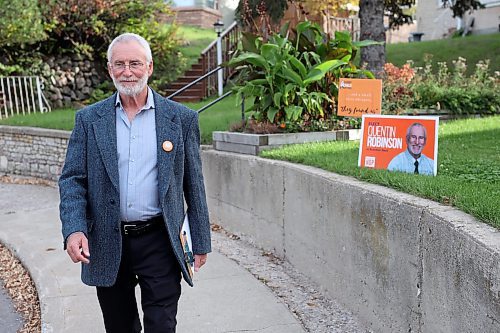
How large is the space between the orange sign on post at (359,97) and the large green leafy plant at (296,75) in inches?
13.8

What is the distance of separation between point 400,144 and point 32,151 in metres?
8.35

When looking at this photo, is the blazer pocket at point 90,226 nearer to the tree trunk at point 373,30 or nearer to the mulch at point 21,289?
the mulch at point 21,289

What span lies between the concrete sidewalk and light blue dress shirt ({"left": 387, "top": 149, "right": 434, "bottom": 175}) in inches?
52.2

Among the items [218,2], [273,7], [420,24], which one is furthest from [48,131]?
[420,24]

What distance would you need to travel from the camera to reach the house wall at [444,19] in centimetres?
2105

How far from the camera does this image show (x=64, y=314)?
15.0ft

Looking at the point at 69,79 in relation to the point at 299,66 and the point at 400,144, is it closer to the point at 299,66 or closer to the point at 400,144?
the point at 299,66

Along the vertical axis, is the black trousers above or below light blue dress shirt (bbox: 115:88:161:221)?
below

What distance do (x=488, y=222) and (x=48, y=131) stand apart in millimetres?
9030

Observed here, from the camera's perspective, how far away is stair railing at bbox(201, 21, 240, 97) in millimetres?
16797

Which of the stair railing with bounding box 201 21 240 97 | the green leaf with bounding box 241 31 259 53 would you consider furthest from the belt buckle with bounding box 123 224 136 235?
the stair railing with bounding box 201 21 240 97

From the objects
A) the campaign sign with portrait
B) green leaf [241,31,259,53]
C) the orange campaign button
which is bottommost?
the campaign sign with portrait

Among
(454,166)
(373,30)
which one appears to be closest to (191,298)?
(454,166)

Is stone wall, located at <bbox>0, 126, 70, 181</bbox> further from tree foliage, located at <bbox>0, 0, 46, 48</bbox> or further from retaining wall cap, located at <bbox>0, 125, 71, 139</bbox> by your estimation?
tree foliage, located at <bbox>0, 0, 46, 48</bbox>
